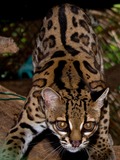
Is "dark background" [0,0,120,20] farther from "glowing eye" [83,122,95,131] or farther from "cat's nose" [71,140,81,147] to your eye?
"cat's nose" [71,140,81,147]

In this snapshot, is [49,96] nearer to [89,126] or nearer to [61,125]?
[61,125]

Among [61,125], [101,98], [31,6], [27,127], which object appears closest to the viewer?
[61,125]

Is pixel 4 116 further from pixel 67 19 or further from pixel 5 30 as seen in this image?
pixel 5 30

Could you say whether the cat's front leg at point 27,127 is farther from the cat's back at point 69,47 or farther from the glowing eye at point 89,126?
the glowing eye at point 89,126

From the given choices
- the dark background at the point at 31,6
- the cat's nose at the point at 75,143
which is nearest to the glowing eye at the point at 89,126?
the cat's nose at the point at 75,143

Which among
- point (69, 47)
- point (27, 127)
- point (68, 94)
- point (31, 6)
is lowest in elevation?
point (31, 6)

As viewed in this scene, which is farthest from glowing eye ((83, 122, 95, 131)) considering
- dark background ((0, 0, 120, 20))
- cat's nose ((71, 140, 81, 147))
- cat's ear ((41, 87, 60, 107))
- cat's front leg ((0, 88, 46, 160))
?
dark background ((0, 0, 120, 20))

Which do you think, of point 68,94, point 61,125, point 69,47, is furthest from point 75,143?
point 69,47

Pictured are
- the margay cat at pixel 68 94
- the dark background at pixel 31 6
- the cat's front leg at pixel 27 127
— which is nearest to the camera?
the margay cat at pixel 68 94
